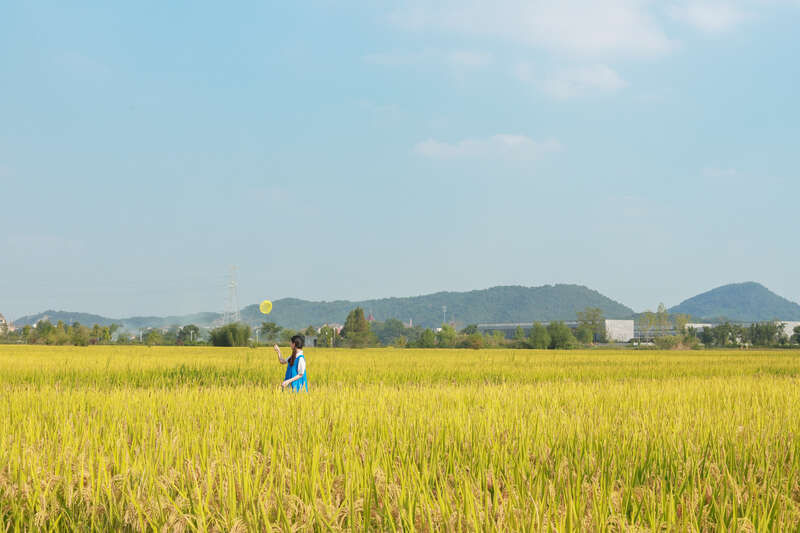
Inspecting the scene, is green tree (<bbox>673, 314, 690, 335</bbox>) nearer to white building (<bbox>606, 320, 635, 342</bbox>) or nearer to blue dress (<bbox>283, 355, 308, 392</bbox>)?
white building (<bbox>606, 320, 635, 342</bbox>)

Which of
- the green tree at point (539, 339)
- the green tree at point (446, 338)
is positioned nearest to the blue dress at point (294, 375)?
the green tree at point (539, 339)

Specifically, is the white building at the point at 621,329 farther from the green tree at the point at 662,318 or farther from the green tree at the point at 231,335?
the green tree at the point at 231,335

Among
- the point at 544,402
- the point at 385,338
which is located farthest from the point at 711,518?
the point at 385,338

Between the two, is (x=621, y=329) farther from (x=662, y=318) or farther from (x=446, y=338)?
(x=446, y=338)

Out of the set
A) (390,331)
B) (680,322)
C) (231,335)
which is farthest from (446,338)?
(390,331)

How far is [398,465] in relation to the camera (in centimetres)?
366

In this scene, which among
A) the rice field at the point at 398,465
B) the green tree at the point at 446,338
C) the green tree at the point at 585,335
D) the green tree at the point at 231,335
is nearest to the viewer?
the rice field at the point at 398,465

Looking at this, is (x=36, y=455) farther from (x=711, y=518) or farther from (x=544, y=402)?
(x=544, y=402)

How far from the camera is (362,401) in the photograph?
709cm

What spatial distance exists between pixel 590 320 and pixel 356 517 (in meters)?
127

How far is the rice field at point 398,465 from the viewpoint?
94.7 inches

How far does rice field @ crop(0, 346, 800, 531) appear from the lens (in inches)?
94.7

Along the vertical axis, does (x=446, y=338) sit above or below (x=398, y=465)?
below

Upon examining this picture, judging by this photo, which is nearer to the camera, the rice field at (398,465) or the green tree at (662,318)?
the rice field at (398,465)
